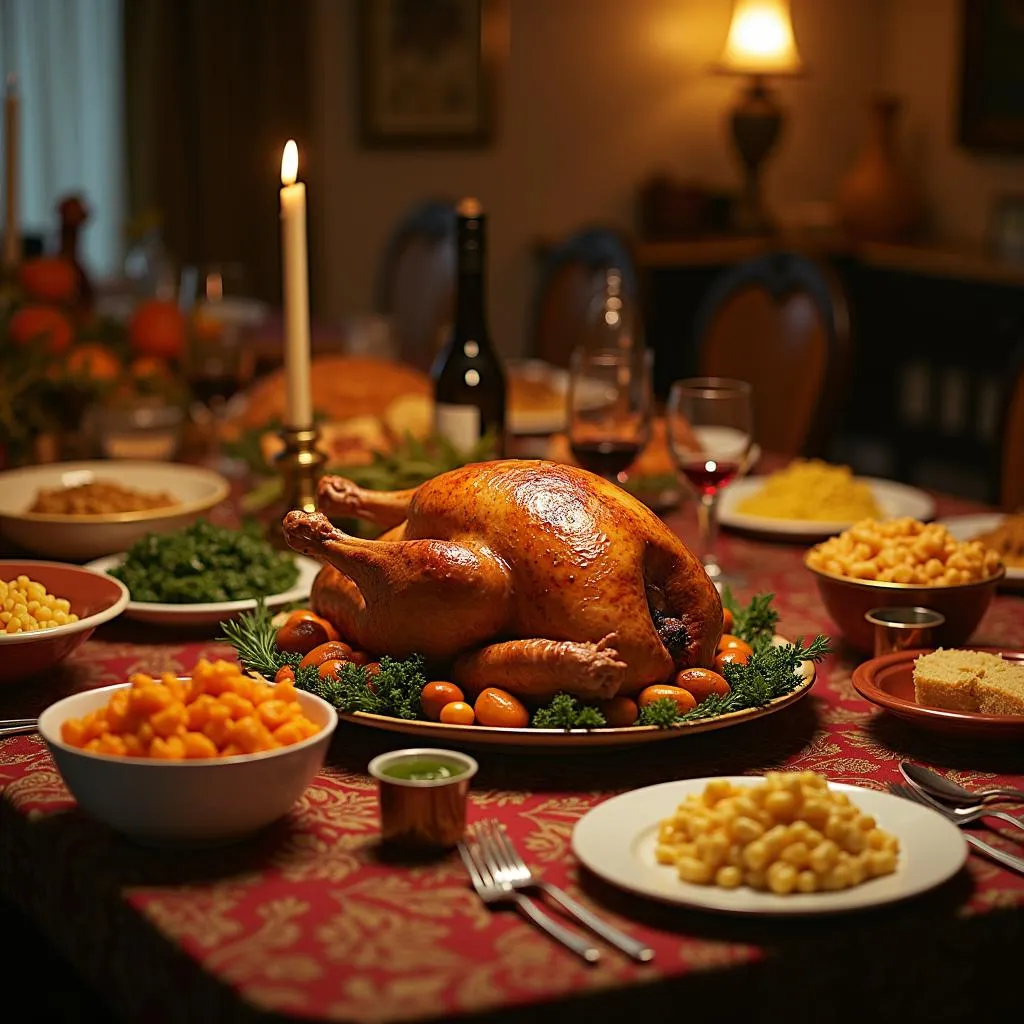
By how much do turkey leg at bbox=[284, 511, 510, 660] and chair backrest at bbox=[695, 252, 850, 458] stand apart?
162 centimetres

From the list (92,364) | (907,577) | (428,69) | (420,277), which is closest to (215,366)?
(92,364)

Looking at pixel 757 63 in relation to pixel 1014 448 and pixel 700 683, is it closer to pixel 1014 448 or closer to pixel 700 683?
pixel 1014 448

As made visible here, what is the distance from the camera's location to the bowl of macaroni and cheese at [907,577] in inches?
57.0

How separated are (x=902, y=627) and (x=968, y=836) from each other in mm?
360

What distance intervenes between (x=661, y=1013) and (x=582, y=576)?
388mm

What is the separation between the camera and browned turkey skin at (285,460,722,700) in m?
1.17

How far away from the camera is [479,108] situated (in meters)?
5.85

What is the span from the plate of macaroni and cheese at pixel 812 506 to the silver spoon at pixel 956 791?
790 millimetres

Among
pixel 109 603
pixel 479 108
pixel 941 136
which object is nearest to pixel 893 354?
pixel 941 136

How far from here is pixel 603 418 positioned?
1864 mm

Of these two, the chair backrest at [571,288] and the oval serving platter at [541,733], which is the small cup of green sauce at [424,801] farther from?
the chair backrest at [571,288]

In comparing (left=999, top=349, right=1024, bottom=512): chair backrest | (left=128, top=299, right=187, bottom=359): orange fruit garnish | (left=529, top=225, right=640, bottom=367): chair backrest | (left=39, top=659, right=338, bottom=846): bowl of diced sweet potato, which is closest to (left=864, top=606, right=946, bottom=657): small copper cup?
(left=39, top=659, right=338, bottom=846): bowl of diced sweet potato

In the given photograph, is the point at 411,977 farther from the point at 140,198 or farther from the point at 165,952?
the point at 140,198

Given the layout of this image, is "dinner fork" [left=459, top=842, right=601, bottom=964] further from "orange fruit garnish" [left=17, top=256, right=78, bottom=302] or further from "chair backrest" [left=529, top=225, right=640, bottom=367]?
"chair backrest" [left=529, top=225, right=640, bottom=367]
